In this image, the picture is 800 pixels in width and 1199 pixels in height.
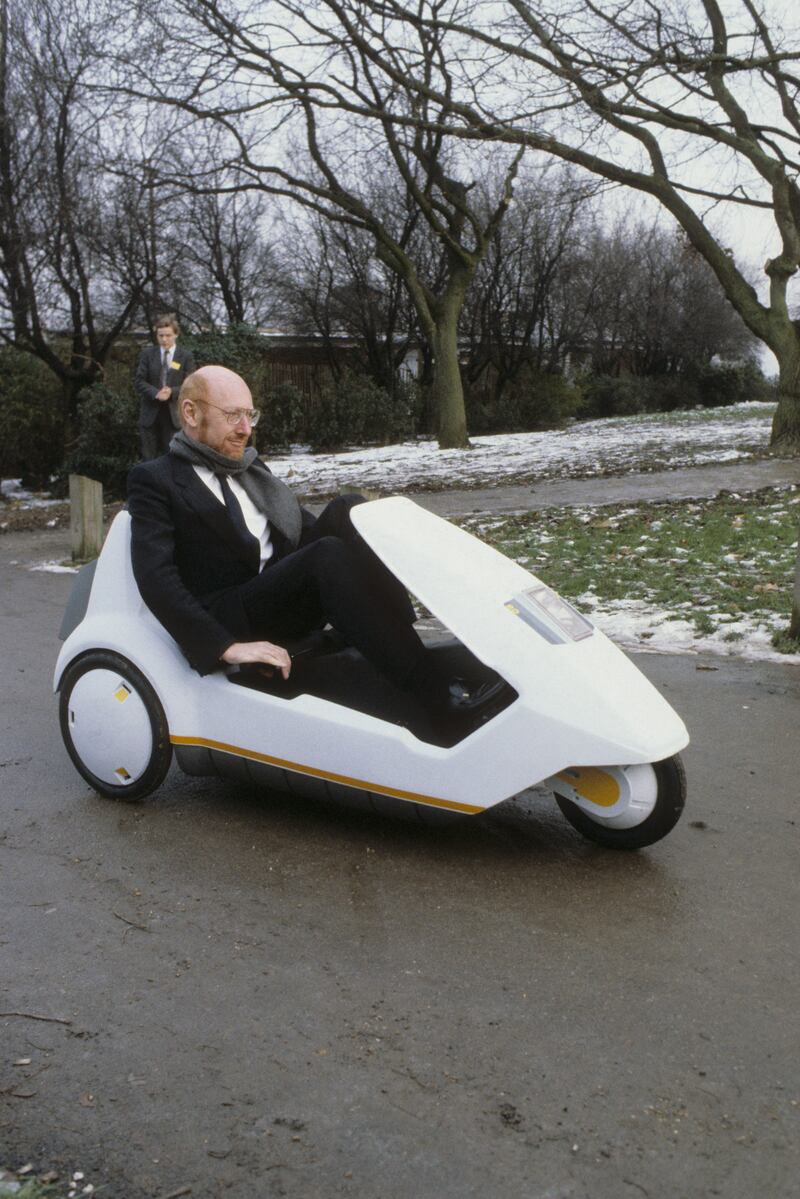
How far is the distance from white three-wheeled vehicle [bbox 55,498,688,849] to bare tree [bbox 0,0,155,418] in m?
16.8

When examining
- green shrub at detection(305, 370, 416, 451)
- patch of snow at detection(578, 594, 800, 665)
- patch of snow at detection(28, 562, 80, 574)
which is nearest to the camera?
patch of snow at detection(578, 594, 800, 665)

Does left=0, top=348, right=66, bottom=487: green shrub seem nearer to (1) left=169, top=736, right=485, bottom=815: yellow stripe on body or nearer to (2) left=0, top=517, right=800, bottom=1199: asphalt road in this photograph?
(2) left=0, top=517, right=800, bottom=1199: asphalt road

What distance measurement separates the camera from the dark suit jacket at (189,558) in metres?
3.69

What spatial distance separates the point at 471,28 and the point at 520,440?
32.0 ft

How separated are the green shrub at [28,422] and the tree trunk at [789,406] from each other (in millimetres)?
11444

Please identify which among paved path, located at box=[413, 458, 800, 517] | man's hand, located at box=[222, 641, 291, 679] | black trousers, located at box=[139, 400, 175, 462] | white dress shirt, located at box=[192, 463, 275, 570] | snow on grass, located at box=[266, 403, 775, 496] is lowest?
paved path, located at box=[413, 458, 800, 517]

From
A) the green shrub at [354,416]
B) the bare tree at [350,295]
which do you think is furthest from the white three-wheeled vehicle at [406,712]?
the bare tree at [350,295]

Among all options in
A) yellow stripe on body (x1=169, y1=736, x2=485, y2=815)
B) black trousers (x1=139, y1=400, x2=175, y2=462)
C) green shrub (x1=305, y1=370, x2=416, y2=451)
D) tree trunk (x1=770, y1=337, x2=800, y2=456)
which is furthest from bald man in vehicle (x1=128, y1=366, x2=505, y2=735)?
green shrub (x1=305, y1=370, x2=416, y2=451)

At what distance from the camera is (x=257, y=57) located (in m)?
18.9

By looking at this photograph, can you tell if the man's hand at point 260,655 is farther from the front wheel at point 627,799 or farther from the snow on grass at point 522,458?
the snow on grass at point 522,458

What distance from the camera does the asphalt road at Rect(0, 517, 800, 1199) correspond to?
214cm

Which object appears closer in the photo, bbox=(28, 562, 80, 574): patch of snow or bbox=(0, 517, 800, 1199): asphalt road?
bbox=(0, 517, 800, 1199): asphalt road

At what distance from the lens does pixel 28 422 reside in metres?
19.0

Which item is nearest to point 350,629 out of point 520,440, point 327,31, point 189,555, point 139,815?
point 189,555
